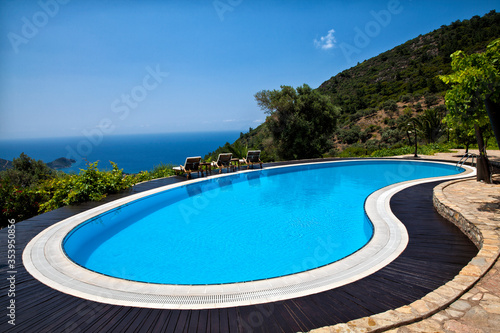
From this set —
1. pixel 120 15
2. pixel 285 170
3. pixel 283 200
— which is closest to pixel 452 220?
pixel 283 200

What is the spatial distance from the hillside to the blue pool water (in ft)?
33.1

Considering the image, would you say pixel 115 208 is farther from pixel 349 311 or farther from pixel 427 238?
pixel 427 238

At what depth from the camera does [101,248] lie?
5.00 m

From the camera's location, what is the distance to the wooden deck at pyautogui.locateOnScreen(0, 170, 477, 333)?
2.19 m

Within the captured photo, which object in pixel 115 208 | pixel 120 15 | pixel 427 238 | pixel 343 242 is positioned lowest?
pixel 343 242

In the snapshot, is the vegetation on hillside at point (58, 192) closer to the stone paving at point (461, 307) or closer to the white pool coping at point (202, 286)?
the white pool coping at point (202, 286)

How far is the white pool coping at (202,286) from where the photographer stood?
2592 mm

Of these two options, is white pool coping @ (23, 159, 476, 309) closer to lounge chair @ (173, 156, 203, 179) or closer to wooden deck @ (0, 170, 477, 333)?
wooden deck @ (0, 170, 477, 333)

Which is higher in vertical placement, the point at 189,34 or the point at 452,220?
the point at 189,34

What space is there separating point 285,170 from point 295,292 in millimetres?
9685

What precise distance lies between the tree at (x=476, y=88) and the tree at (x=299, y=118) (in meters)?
12.0

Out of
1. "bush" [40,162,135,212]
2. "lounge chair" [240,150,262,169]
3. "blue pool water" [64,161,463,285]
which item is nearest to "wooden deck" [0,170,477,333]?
"blue pool water" [64,161,463,285]

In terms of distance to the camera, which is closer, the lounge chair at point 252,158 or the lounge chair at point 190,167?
the lounge chair at point 190,167

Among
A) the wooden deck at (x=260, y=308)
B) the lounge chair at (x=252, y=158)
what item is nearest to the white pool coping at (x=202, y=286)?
the wooden deck at (x=260, y=308)
